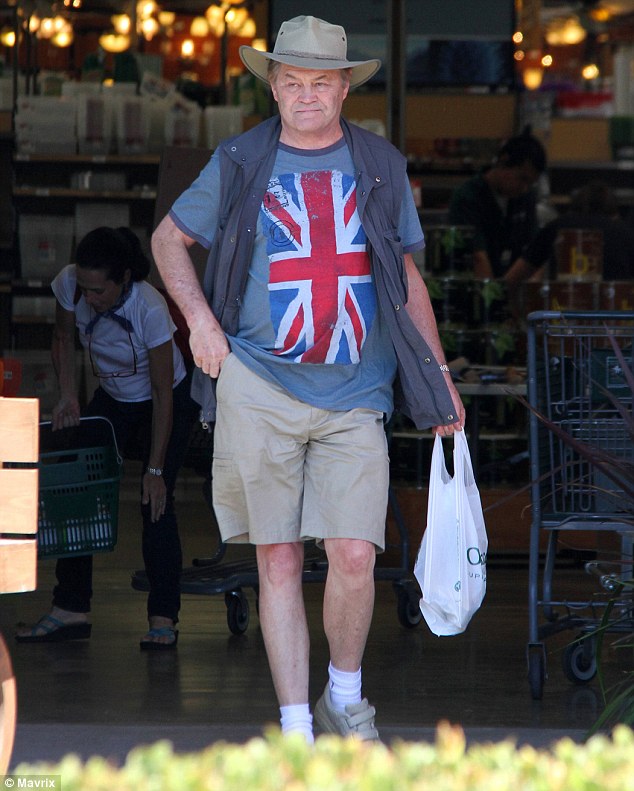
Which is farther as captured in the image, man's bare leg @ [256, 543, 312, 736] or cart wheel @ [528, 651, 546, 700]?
cart wheel @ [528, 651, 546, 700]

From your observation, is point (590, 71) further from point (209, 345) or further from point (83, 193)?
point (209, 345)

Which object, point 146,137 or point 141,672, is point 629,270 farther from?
point 141,672

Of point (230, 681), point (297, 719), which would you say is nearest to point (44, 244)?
point (230, 681)

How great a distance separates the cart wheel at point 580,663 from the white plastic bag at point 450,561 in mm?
906

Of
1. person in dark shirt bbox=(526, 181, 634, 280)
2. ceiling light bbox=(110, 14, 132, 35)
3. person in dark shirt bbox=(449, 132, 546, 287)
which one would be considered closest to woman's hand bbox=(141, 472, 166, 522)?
person in dark shirt bbox=(449, 132, 546, 287)

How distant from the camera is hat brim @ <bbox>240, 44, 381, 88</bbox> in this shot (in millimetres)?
3494

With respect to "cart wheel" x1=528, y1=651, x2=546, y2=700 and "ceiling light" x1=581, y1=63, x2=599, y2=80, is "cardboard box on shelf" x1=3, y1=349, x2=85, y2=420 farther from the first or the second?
"ceiling light" x1=581, y1=63, x2=599, y2=80

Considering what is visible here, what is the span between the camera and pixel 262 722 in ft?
12.9

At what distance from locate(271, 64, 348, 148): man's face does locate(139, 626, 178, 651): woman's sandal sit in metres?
2.03

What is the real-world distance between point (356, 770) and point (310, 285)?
1.84 m

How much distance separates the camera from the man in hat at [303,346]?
350 cm

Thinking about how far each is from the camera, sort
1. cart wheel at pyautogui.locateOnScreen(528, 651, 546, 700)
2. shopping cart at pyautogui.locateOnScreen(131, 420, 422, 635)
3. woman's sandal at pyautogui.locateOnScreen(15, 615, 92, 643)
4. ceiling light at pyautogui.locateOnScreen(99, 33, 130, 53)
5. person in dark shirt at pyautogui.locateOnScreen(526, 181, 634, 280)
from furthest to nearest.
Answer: ceiling light at pyautogui.locateOnScreen(99, 33, 130, 53)
person in dark shirt at pyautogui.locateOnScreen(526, 181, 634, 280)
shopping cart at pyautogui.locateOnScreen(131, 420, 422, 635)
woman's sandal at pyautogui.locateOnScreen(15, 615, 92, 643)
cart wheel at pyautogui.locateOnScreen(528, 651, 546, 700)

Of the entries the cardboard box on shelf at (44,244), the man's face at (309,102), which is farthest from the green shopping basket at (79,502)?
the cardboard box on shelf at (44,244)

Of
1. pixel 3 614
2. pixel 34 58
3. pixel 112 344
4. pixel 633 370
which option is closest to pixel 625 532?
pixel 633 370
